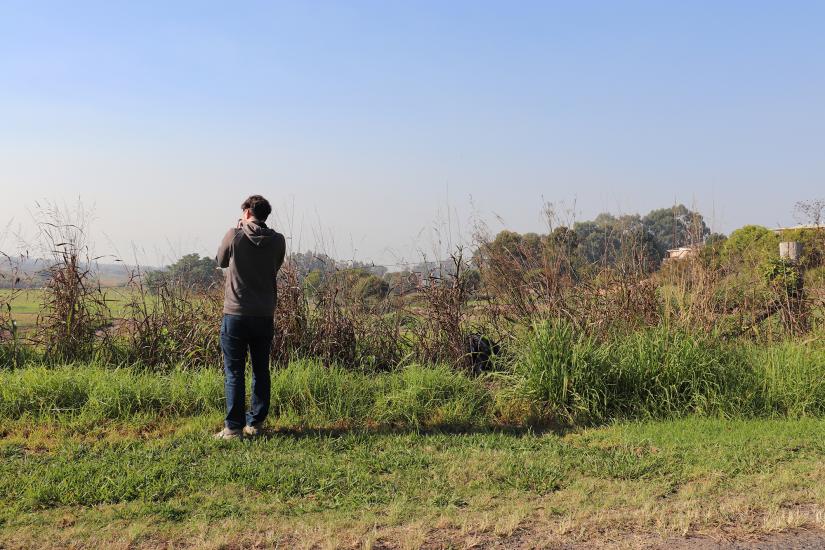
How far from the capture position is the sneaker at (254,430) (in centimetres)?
627

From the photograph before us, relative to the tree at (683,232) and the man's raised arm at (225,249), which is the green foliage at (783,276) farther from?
the man's raised arm at (225,249)

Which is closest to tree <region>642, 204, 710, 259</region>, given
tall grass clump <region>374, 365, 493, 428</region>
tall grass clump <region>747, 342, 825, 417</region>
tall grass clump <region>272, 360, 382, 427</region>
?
tall grass clump <region>747, 342, 825, 417</region>

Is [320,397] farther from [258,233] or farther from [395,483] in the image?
[395,483]

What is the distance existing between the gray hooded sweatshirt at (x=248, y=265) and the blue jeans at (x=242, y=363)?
105mm

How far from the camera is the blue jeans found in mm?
6188

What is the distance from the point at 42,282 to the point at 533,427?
6.25 meters

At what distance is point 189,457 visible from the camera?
5.65 meters

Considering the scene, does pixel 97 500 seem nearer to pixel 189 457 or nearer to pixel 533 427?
pixel 189 457

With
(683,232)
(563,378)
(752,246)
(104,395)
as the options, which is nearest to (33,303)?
(104,395)

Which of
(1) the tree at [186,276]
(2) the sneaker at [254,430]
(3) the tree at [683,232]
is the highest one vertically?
(3) the tree at [683,232]

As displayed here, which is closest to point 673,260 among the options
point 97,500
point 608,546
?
point 608,546

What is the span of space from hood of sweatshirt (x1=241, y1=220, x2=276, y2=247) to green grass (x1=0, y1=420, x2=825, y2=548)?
69.1 inches

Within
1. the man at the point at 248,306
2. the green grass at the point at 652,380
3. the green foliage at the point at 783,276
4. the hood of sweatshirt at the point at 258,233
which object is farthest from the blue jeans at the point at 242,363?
the green foliage at the point at 783,276

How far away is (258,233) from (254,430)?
1779mm
